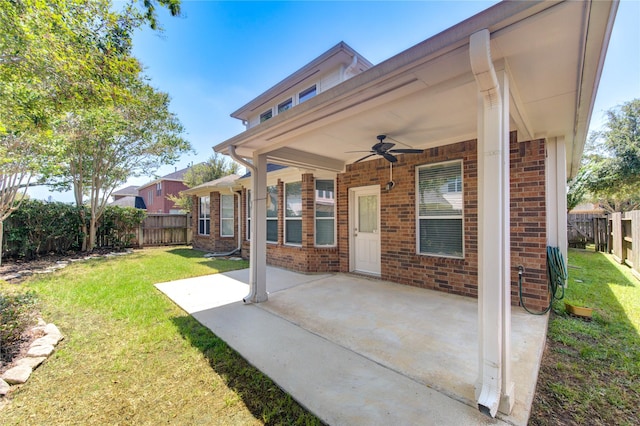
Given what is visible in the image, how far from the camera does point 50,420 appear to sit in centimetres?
206

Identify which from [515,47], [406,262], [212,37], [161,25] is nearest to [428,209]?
[406,262]

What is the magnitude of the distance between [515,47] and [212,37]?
270 inches

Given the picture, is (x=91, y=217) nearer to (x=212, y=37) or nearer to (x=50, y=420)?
(x=212, y=37)

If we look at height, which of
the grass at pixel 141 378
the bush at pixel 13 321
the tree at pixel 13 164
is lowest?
the grass at pixel 141 378

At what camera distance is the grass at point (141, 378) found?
82.8 inches

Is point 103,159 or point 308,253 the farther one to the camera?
point 103,159

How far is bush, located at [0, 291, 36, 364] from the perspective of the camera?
9.63ft

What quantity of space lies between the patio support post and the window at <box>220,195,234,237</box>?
989 centimetres

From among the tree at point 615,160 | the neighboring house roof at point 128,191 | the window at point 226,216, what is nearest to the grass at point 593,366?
the window at point 226,216

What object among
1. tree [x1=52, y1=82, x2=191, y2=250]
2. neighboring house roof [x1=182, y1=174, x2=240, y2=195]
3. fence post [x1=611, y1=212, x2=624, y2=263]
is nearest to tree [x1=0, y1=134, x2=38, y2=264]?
tree [x1=52, y1=82, x2=191, y2=250]

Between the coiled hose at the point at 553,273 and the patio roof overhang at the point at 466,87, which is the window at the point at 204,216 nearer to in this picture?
the patio roof overhang at the point at 466,87

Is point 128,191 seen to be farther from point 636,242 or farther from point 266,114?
point 636,242

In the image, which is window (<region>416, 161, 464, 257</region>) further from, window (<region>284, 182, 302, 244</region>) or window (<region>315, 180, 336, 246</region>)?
window (<region>284, 182, 302, 244</region>)

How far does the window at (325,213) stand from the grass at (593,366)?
460 cm
